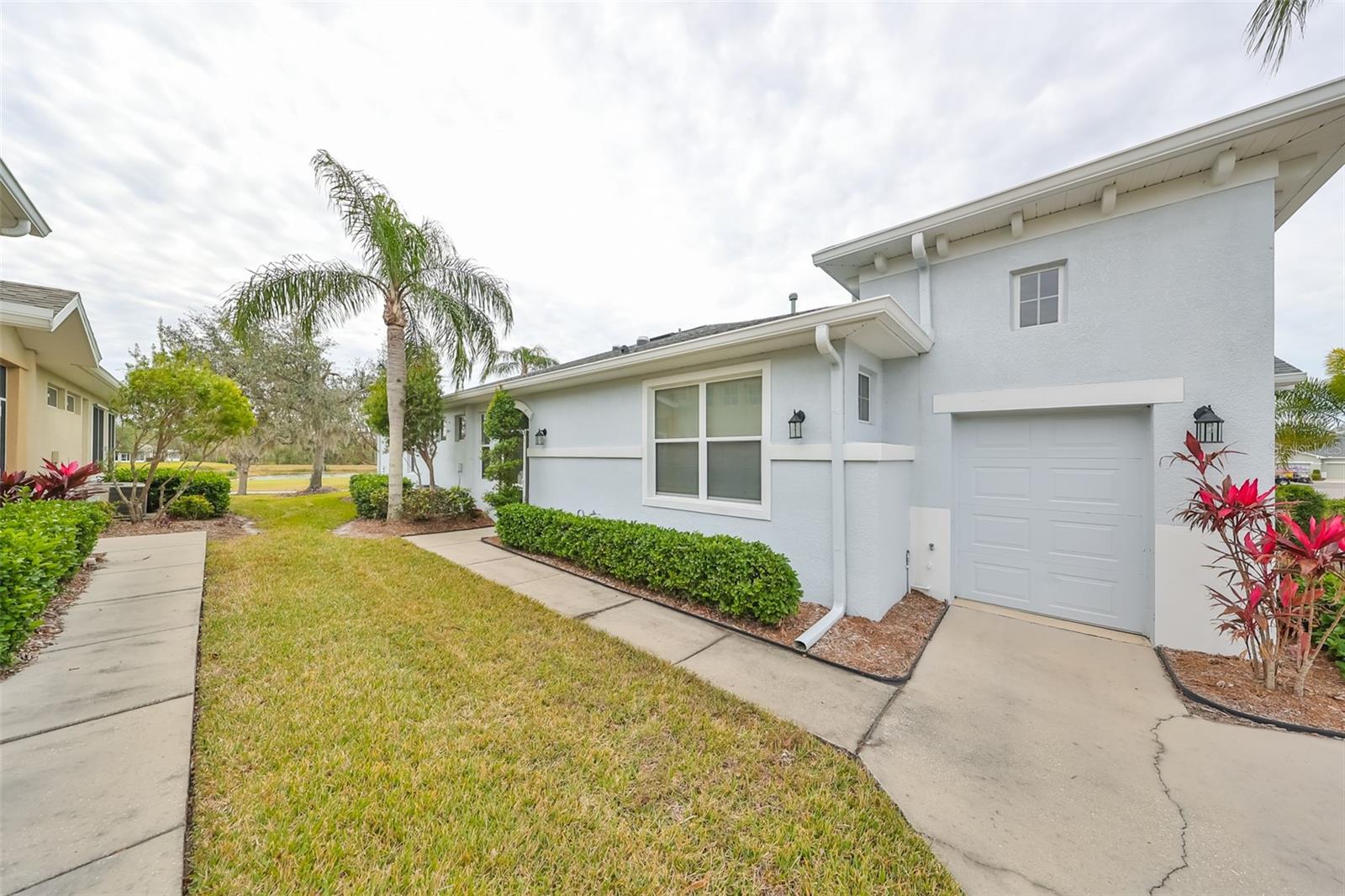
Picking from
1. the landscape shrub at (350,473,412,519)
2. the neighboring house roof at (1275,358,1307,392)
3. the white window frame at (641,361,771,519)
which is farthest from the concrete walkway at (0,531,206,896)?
the neighboring house roof at (1275,358,1307,392)

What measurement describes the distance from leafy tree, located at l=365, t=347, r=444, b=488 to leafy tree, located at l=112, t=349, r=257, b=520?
2369 millimetres

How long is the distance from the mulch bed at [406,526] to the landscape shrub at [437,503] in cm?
13

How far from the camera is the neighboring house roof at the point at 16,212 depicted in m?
4.31

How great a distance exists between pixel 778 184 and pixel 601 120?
334 cm

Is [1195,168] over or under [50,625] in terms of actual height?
over

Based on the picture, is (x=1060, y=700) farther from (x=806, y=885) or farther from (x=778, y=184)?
(x=778, y=184)

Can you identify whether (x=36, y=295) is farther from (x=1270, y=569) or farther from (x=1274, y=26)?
(x=1274, y=26)

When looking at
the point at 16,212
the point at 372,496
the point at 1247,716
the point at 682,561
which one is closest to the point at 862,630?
the point at 682,561

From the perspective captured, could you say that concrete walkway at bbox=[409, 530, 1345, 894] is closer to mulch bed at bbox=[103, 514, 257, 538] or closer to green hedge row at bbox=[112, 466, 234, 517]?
mulch bed at bbox=[103, 514, 257, 538]

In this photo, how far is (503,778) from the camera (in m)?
2.33

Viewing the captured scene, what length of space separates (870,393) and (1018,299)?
1.80 m

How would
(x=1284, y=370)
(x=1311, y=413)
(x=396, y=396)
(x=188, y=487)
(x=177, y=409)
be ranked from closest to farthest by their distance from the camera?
(x=1284, y=370) → (x=177, y=409) → (x=1311, y=413) → (x=396, y=396) → (x=188, y=487)

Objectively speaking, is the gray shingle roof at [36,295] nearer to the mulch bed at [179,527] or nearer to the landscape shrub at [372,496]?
the mulch bed at [179,527]

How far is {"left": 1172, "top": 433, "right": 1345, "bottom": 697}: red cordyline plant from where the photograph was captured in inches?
118
